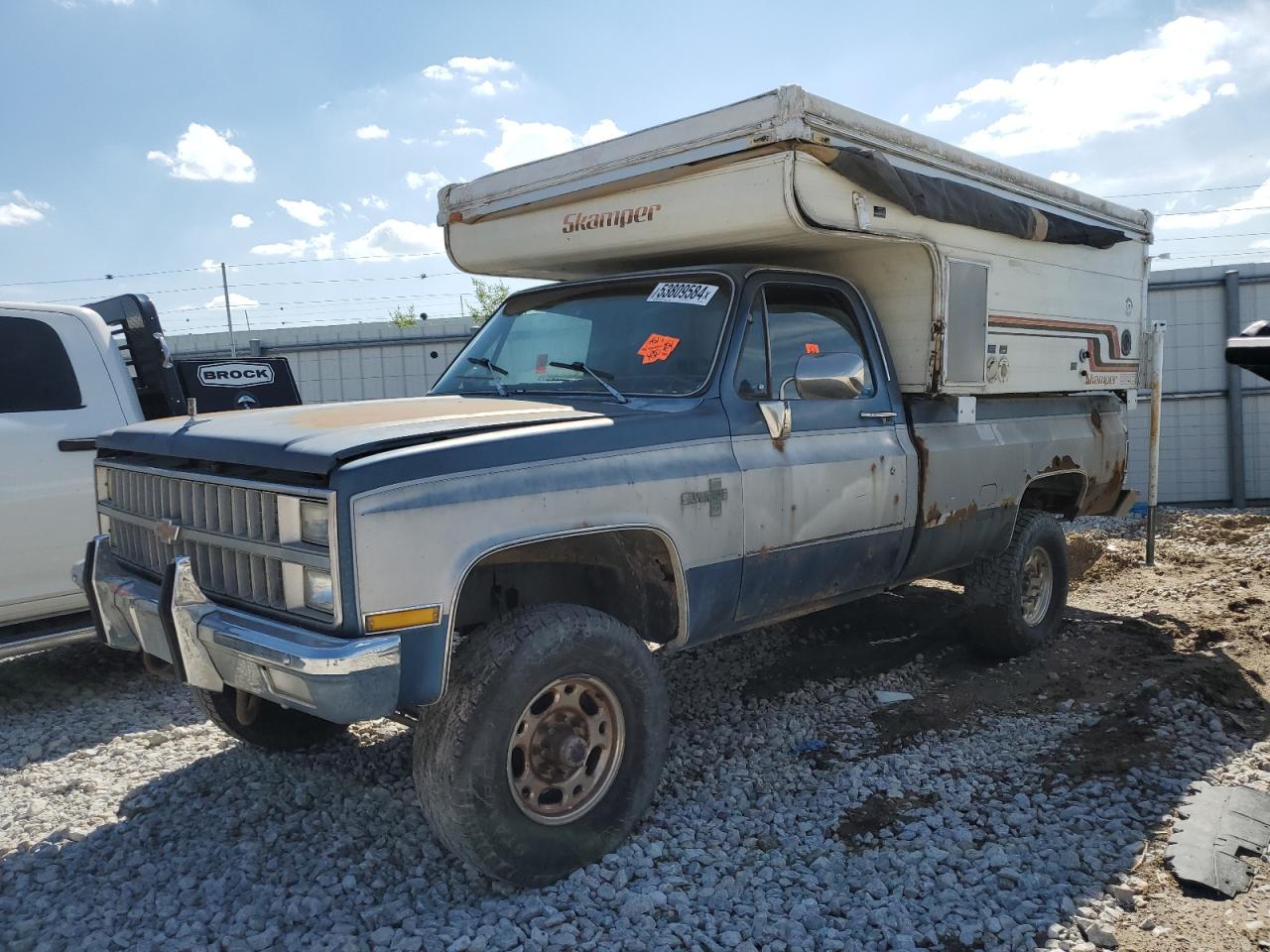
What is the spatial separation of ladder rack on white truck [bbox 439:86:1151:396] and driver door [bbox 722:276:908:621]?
30 cm

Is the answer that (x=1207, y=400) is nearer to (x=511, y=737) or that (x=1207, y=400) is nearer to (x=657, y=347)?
(x=657, y=347)

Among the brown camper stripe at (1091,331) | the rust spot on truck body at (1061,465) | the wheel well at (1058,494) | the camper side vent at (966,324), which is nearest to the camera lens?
the camper side vent at (966,324)

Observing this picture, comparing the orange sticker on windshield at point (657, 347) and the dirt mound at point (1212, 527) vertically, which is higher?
the orange sticker on windshield at point (657, 347)

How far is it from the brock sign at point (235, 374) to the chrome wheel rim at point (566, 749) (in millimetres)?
4325

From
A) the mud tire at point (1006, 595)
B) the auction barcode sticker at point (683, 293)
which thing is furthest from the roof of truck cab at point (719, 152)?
the mud tire at point (1006, 595)

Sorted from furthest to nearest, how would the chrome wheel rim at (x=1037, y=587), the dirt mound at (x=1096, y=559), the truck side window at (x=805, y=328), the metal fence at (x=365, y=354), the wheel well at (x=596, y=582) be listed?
the metal fence at (x=365, y=354) → the dirt mound at (x=1096, y=559) → the chrome wheel rim at (x=1037, y=587) → the truck side window at (x=805, y=328) → the wheel well at (x=596, y=582)

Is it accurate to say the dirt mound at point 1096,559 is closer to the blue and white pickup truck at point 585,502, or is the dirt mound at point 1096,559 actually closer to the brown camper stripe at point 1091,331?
the brown camper stripe at point 1091,331

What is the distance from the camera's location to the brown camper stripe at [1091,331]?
534 centimetres

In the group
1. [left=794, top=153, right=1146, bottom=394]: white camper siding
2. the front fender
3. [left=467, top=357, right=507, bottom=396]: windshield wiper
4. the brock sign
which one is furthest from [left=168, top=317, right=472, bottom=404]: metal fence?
the front fender

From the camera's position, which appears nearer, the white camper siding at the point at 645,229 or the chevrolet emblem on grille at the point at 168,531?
the chevrolet emblem on grille at the point at 168,531

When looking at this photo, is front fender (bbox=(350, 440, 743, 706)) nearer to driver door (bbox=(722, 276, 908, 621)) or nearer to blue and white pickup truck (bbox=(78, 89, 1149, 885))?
blue and white pickup truck (bbox=(78, 89, 1149, 885))

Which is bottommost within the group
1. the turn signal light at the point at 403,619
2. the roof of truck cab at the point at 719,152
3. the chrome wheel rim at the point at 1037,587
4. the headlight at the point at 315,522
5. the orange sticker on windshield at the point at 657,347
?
the chrome wheel rim at the point at 1037,587

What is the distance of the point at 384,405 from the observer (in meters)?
3.78

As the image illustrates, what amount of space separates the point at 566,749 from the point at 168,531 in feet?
5.25
